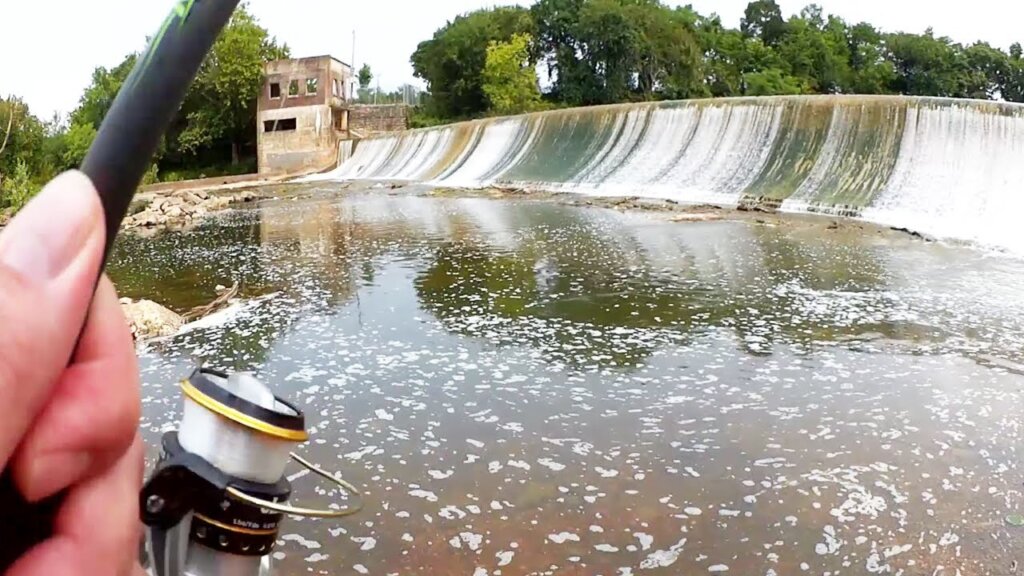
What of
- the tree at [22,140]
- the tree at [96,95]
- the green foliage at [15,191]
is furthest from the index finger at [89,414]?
the tree at [96,95]

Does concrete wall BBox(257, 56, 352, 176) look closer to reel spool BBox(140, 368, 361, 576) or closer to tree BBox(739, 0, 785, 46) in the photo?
tree BBox(739, 0, 785, 46)

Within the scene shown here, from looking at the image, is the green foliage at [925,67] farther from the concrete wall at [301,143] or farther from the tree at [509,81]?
the concrete wall at [301,143]

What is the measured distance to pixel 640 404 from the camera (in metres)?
4.49

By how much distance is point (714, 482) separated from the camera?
3.50 m

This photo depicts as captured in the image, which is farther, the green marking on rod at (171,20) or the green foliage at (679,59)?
the green foliage at (679,59)

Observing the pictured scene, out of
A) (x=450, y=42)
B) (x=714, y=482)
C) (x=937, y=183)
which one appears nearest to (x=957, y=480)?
(x=714, y=482)

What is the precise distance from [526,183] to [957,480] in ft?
62.9

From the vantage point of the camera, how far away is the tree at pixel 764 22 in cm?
5250

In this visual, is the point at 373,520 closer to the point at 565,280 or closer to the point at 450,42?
the point at 565,280

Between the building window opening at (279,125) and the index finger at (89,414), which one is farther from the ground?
the building window opening at (279,125)

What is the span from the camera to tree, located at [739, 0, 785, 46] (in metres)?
52.5

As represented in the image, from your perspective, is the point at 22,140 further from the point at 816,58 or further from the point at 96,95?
the point at 816,58

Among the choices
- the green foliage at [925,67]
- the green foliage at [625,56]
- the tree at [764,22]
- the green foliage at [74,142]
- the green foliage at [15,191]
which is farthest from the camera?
the tree at [764,22]

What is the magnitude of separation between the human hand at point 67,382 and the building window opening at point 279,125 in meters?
37.1
